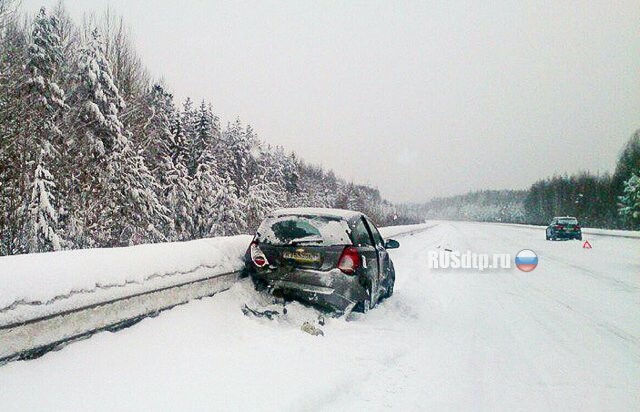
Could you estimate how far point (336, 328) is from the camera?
558cm

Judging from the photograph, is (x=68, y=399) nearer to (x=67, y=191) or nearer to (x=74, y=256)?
(x=74, y=256)

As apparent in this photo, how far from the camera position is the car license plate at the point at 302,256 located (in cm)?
571


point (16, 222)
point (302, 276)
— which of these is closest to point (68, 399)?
point (302, 276)

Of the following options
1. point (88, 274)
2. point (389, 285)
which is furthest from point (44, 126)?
point (389, 285)

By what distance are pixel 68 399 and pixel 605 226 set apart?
302 ft

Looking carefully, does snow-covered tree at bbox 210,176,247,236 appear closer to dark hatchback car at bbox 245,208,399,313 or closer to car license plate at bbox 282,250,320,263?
dark hatchback car at bbox 245,208,399,313

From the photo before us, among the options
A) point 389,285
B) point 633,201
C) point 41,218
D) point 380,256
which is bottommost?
point 389,285

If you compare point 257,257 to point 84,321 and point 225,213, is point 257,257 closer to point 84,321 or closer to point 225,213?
point 84,321

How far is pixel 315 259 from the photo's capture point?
5707mm

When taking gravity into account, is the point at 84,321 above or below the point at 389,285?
above

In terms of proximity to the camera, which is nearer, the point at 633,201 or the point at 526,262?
the point at 526,262

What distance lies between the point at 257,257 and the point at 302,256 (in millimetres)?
770

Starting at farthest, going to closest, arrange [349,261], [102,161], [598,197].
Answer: [598,197] → [102,161] → [349,261]

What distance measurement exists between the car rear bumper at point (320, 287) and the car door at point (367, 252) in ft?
1.49
